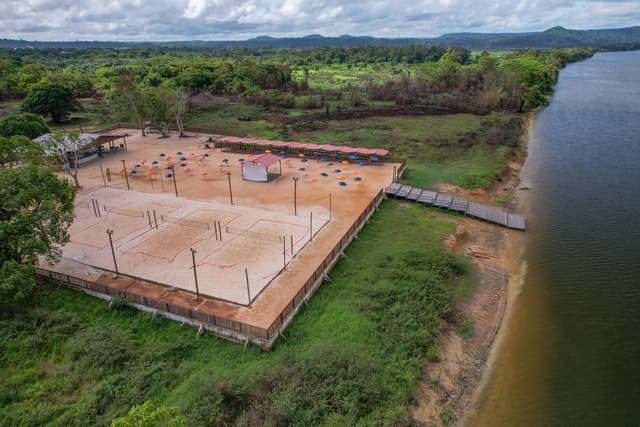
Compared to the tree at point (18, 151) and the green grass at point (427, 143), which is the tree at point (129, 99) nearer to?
the green grass at point (427, 143)

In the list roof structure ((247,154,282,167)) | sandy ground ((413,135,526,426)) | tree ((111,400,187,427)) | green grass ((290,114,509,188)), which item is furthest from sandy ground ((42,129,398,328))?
tree ((111,400,187,427))

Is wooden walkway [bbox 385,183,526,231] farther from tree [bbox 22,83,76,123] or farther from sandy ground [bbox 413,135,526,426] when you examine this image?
tree [bbox 22,83,76,123]

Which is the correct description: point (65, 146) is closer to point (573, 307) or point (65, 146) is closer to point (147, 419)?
point (147, 419)

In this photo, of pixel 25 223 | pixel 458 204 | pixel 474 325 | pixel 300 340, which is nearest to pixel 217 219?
pixel 25 223

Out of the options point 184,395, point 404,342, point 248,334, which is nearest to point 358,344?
point 404,342

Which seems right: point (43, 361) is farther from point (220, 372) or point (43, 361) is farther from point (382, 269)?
point (382, 269)
